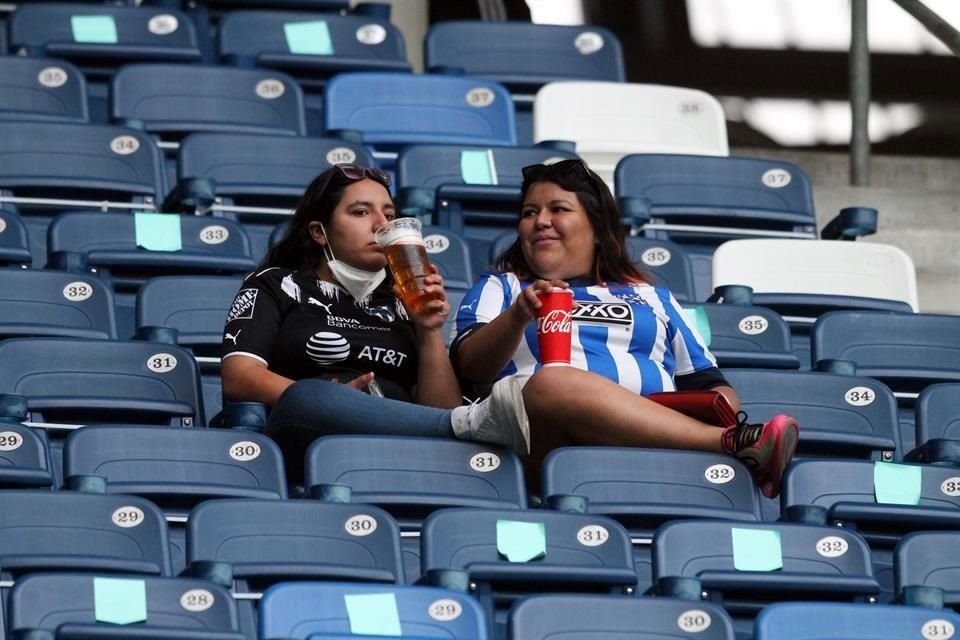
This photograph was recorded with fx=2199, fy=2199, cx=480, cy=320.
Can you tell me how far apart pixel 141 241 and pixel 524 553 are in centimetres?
159

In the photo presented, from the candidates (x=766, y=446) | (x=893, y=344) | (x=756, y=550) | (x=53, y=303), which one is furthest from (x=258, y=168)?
(x=756, y=550)

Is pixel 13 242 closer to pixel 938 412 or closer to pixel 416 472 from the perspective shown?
pixel 416 472

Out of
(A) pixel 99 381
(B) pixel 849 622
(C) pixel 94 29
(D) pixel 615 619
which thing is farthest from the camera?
(C) pixel 94 29

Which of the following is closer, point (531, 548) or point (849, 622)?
point (849, 622)

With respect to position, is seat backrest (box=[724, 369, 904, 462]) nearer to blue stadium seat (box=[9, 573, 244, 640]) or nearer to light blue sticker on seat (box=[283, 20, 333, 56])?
blue stadium seat (box=[9, 573, 244, 640])

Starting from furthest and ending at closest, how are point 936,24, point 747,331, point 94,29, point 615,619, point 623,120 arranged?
point 936,24
point 94,29
point 623,120
point 747,331
point 615,619

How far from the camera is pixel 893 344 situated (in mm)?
4801

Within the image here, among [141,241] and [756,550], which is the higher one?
[141,241]

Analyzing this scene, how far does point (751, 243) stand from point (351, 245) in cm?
121

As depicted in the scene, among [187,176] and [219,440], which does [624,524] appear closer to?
[219,440]

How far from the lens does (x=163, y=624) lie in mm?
3184

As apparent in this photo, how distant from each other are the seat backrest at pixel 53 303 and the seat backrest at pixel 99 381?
25cm

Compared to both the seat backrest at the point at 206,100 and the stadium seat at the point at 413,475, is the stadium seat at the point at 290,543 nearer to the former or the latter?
the stadium seat at the point at 413,475

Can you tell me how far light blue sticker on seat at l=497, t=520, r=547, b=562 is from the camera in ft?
11.8
